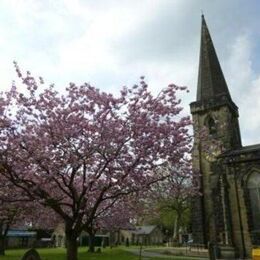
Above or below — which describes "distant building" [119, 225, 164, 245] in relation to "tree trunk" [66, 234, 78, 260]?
above

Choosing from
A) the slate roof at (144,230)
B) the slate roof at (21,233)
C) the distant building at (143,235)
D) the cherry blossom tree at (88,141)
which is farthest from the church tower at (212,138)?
Answer: the slate roof at (144,230)

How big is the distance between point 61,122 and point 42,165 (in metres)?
2.27

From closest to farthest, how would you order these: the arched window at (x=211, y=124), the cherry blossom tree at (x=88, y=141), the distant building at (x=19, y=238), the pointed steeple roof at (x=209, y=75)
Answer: the cherry blossom tree at (x=88, y=141), the arched window at (x=211, y=124), the pointed steeple roof at (x=209, y=75), the distant building at (x=19, y=238)

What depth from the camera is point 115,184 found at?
18.9m

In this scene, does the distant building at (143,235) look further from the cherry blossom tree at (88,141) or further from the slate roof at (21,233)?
the cherry blossom tree at (88,141)

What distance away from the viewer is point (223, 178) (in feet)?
120

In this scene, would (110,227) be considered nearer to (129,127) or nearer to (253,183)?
(253,183)

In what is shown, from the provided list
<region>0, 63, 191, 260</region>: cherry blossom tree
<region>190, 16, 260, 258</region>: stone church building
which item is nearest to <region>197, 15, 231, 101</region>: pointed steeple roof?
Result: <region>190, 16, 260, 258</region>: stone church building

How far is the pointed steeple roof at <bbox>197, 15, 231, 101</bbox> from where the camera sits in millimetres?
44406

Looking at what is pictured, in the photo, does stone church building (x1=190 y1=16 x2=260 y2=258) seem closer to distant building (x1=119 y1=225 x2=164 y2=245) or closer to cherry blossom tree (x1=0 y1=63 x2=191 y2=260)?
cherry blossom tree (x1=0 y1=63 x2=191 y2=260)

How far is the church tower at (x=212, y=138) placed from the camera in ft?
119

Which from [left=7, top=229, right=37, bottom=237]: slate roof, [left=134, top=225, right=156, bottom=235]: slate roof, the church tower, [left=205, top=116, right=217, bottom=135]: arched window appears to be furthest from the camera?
[left=134, top=225, right=156, bottom=235]: slate roof

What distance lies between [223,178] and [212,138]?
20.1 feet

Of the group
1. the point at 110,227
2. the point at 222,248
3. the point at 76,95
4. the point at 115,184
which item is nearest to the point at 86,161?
the point at 115,184
